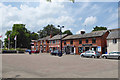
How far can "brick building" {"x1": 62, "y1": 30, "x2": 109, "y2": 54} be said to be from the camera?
36719mm

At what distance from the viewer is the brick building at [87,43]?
36719mm

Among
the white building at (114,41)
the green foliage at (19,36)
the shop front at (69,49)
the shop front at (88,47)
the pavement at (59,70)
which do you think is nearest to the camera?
the pavement at (59,70)

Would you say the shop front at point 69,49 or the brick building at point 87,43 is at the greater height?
the brick building at point 87,43

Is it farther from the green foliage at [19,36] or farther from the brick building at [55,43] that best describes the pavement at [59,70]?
the green foliage at [19,36]

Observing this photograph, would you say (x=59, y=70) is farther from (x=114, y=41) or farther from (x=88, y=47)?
(x=88, y=47)

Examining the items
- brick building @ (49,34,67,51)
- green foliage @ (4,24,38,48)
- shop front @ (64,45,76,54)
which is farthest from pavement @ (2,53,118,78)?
green foliage @ (4,24,38,48)

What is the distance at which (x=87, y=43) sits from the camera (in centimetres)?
4025

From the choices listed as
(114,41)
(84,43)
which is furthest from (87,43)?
(114,41)

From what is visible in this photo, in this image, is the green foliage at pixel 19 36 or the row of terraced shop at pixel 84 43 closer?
the row of terraced shop at pixel 84 43

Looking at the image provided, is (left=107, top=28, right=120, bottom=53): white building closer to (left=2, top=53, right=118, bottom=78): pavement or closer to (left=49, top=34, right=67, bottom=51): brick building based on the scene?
A: (left=2, top=53, right=118, bottom=78): pavement

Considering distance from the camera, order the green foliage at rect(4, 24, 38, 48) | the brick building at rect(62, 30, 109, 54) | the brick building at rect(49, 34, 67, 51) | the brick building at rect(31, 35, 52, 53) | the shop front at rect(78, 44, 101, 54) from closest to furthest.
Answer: the brick building at rect(62, 30, 109, 54) → the shop front at rect(78, 44, 101, 54) → the brick building at rect(49, 34, 67, 51) → the brick building at rect(31, 35, 52, 53) → the green foliage at rect(4, 24, 38, 48)

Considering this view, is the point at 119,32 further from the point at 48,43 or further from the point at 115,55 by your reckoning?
the point at 48,43

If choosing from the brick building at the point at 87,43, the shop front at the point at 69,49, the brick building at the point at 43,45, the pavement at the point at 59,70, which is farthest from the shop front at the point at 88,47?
the pavement at the point at 59,70

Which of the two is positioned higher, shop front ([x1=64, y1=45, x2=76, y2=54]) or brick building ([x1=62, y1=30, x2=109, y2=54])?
brick building ([x1=62, y1=30, x2=109, y2=54])
